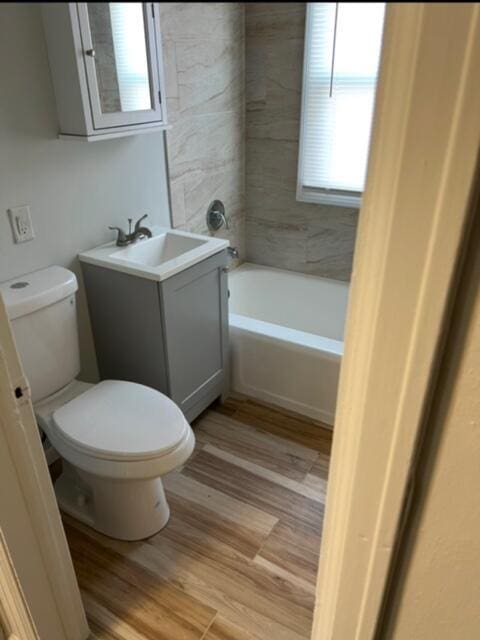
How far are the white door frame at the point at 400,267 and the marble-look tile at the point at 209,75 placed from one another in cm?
198

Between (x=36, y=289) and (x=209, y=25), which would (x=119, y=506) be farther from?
(x=209, y=25)

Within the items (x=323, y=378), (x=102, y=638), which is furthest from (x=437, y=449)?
(x=323, y=378)

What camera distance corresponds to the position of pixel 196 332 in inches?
76.5

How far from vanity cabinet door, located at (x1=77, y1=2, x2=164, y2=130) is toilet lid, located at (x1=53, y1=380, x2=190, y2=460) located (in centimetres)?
92

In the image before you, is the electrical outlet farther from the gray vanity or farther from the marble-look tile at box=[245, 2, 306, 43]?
the marble-look tile at box=[245, 2, 306, 43]

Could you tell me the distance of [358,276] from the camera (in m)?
0.52

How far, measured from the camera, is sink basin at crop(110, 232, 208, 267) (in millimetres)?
1938

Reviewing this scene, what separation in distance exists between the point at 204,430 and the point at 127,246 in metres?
0.89

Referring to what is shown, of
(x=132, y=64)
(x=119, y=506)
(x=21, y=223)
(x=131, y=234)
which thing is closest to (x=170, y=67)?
(x=132, y=64)

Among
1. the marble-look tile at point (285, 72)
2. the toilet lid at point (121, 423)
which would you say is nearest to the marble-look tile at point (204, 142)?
the marble-look tile at point (285, 72)

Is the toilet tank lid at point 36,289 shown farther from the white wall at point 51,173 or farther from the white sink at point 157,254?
the white sink at point 157,254

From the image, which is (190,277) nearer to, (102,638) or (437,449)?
(102,638)

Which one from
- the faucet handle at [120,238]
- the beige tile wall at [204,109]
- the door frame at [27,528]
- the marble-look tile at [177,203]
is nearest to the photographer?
the door frame at [27,528]

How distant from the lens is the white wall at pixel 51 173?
147 centimetres
